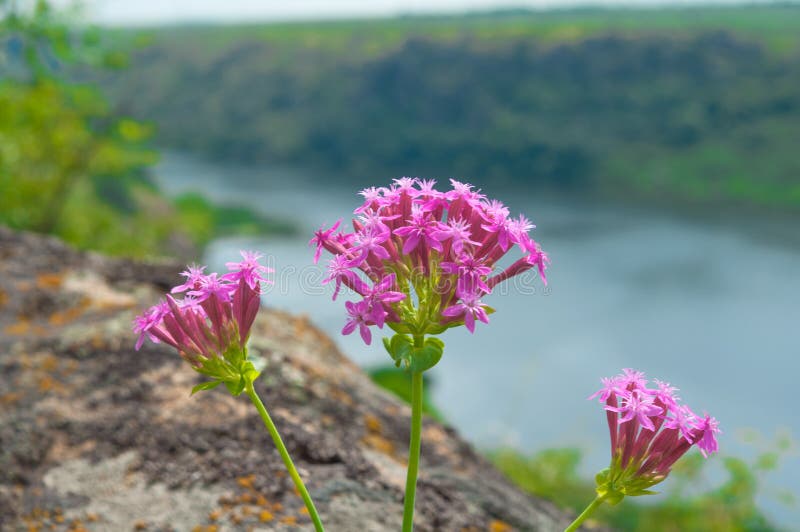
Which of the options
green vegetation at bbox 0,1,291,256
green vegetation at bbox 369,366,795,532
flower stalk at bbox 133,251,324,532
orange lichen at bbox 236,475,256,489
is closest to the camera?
flower stalk at bbox 133,251,324,532

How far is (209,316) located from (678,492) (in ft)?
48.5

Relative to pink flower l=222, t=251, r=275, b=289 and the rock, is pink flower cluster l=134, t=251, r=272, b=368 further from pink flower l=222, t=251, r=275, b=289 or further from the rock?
the rock

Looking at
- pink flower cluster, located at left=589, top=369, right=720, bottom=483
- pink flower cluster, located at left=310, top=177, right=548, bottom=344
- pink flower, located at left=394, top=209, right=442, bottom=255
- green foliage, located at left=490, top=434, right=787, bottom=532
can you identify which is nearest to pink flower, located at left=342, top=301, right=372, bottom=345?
pink flower cluster, located at left=310, top=177, right=548, bottom=344

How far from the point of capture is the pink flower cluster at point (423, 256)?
2568mm

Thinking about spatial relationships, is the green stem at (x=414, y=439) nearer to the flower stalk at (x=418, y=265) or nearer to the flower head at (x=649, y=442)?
the flower stalk at (x=418, y=265)

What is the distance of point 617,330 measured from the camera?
40969mm

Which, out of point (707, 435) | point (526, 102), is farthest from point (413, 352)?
point (526, 102)

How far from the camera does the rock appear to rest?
14.0 feet

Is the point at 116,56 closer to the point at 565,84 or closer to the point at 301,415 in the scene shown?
the point at 301,415

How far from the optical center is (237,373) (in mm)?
2797

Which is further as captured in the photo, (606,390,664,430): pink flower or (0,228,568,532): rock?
(0,228,568,532): rock

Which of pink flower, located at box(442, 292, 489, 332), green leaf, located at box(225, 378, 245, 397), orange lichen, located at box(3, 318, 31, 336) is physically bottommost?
green leaf, located at box(225, 378, 245, 397)

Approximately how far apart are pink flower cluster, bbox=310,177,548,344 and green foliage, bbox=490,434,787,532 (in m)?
9.93

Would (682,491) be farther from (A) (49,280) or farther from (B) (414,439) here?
(B) (414,439)
